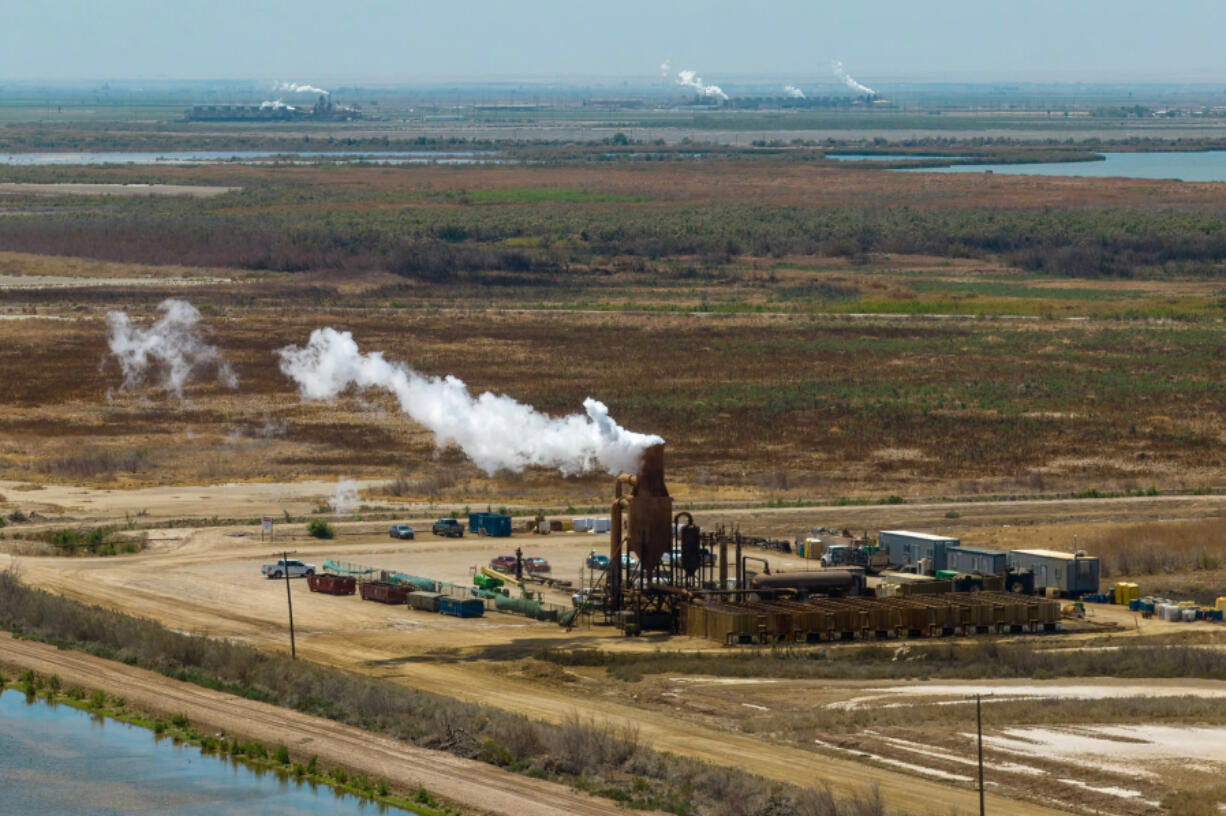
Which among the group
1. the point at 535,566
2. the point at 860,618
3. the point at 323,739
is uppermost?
the point at 323,739

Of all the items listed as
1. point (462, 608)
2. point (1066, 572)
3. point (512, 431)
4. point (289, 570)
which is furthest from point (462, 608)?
point (1066, 572)

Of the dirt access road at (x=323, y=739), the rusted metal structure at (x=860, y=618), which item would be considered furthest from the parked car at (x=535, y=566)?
the dirt access road at (x=323, y=739)

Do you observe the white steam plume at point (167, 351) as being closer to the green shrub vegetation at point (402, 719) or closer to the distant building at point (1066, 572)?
the green shrub vegetation at point (402, 719)

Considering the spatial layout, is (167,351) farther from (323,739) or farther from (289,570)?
(323,739)

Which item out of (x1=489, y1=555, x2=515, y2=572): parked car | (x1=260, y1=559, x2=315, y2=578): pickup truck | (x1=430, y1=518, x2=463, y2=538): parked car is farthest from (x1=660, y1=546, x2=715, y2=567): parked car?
(x1=260, y1=559, x2=315, y2=578): pickup truck

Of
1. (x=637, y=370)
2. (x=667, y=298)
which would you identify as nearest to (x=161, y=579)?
(x=637, y=370)

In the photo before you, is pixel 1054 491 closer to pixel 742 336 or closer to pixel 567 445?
pixel 567 445

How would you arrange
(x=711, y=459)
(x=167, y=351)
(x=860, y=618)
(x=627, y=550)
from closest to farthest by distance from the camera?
(x=860, y=618)
(x=627, y=550)
(x=711, y=459)
(x=167, y=351)
